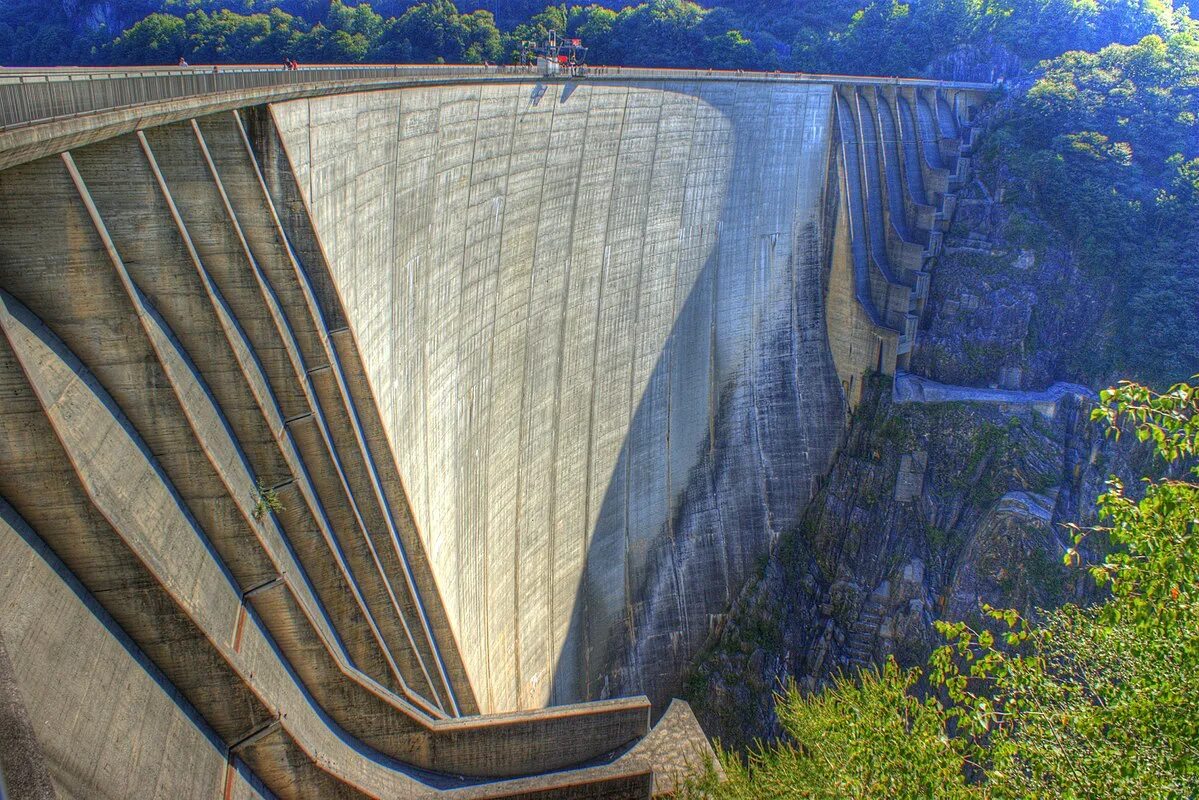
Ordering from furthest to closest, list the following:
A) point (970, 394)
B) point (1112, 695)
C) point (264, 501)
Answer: point (970, 394)
point (264, 501)
point (1112, 695)

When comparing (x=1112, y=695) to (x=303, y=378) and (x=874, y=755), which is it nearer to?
(x=874, y=755)

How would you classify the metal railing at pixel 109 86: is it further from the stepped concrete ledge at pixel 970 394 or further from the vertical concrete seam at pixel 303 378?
the stepped concrete ledge at pixel 970 394

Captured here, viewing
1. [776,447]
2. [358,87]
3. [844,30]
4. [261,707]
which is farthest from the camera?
[844,30]

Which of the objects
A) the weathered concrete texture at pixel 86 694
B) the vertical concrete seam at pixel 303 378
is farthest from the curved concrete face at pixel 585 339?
the weathered concrete texture at pixel 86 694

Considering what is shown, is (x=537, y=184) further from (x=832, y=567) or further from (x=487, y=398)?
(x=832, y=567)

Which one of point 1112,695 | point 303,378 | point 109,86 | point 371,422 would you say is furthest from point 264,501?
point 1112,695

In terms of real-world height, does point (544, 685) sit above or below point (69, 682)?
below

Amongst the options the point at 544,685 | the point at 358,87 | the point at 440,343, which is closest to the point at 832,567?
the point at 544,685
